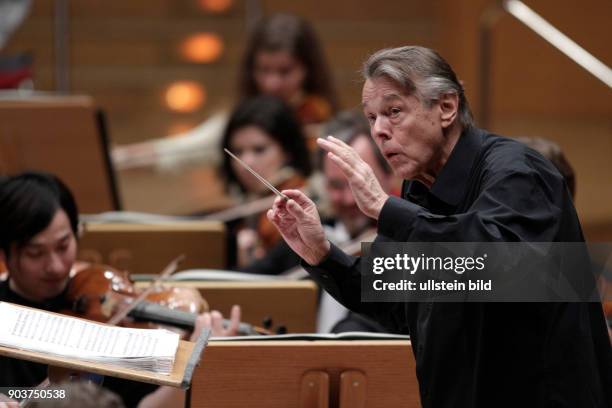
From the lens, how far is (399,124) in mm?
1852

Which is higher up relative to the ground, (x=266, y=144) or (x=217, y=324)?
(x=266, y=144)

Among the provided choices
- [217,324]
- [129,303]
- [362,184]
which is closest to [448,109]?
[362,184]

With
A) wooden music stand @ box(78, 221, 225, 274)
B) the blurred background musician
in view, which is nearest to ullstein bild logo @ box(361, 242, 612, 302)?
wooden music stand @ box(78, 221, 225, 274)

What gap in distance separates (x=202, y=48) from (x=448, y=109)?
483 centimetres

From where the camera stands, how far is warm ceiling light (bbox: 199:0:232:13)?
257 inches

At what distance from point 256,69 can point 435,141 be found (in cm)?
276

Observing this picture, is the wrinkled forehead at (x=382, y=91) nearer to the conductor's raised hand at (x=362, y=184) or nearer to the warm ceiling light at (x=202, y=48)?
the conductor's raised hand at (x=362, y=184)

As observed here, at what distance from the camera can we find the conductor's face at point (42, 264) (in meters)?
2.52

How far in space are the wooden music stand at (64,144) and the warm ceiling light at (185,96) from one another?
8.43ft

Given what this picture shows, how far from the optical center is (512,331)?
5.86 feet

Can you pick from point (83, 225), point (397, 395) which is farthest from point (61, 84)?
point (397, 395)

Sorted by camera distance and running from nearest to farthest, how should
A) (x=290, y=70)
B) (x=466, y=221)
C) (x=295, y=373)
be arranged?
(x=466, y=221)
(x=295, y=373)
(x=290, y=70)

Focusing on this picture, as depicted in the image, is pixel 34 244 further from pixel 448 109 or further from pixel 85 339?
pixel 448 109

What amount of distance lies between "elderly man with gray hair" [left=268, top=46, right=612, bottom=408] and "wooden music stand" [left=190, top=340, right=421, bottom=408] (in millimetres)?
258
